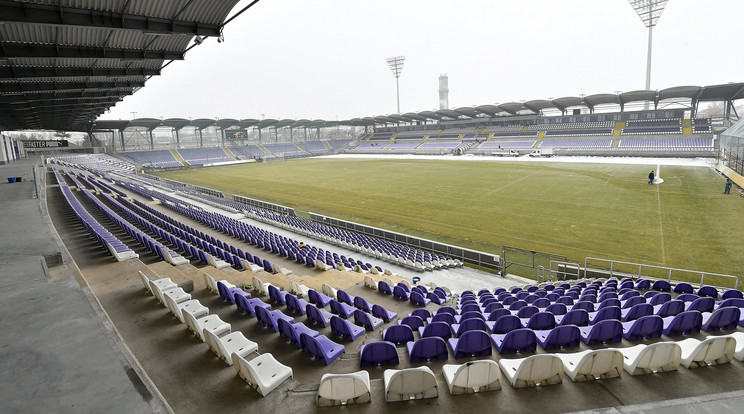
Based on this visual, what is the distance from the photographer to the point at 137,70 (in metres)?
16.1

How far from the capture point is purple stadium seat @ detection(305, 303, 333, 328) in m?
6.63

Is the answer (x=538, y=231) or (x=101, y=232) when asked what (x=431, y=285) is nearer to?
(x=538, y=231)

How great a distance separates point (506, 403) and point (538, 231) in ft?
56.7

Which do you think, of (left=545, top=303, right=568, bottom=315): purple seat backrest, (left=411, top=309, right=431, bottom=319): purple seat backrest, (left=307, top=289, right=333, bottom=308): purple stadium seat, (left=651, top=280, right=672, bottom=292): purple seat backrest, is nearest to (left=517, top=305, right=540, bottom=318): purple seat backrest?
(left=545, top=303, right=568, bottom=315): purple seat backrest

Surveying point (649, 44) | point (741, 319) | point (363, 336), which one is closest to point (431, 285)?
point (363, 336)

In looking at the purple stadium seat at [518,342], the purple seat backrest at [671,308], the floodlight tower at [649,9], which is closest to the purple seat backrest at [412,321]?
the purple stadium seat at [518,342]

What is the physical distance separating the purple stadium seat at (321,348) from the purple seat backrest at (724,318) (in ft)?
19.9

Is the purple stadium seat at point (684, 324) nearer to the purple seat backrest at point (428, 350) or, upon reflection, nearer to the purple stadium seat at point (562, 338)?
the purple stadium seat at point (562, 338)

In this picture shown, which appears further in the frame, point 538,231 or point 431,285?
point 538,231

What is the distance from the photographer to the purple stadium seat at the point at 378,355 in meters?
4.90

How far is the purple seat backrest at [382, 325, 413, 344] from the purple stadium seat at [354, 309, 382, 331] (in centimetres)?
83

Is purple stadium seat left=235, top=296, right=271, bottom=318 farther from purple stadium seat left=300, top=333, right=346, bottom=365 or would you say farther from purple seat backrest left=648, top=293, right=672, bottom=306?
purple seat backrest left=648, top=293, right=672, bottom=306

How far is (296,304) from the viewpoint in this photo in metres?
7.22

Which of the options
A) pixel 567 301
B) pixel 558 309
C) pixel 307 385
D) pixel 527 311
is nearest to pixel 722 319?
pixel 558 309
